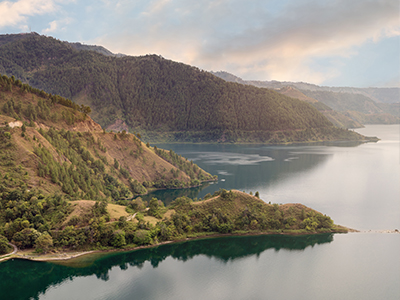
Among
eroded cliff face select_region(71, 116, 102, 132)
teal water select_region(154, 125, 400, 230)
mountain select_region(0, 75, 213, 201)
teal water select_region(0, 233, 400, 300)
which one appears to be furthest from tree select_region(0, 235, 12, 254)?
eroded cliff face select_region(71, 116, 102, 132)

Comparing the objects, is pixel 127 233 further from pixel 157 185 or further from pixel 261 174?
pixel 261 174

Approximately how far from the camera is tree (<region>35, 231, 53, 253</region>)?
187ft

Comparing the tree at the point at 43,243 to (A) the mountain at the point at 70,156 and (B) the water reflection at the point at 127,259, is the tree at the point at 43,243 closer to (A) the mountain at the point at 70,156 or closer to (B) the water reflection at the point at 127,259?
(B) the water reflection at the point at 127,259

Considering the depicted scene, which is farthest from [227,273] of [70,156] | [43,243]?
[70,156]

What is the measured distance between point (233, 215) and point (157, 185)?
4550 cm

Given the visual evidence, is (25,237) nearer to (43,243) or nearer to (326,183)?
(43,243)

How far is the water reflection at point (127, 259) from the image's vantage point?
5091 cm

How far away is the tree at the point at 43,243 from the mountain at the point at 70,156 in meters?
17.2

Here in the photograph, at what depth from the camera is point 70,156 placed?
3691 inches

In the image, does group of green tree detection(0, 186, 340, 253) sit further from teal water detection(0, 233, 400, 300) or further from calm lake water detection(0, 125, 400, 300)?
teal water detection(0, 233, 400, 300)

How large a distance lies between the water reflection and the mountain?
22.6m

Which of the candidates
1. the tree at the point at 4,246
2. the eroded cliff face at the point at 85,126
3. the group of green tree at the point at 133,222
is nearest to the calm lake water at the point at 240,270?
the tree at the point at 4,246

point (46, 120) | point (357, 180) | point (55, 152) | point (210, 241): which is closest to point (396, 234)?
point (210, 241)

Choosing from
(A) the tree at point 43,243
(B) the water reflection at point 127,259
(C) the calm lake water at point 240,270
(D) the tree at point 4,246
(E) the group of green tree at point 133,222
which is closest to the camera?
(C) the calm lake water at point 240,270
